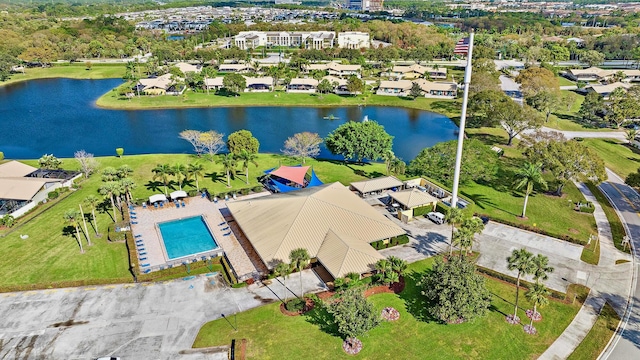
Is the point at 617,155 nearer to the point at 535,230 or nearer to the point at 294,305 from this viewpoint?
the point at 535,230

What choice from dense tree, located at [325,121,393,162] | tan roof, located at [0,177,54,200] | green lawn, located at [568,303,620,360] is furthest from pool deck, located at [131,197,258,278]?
green lawn, located at [568,303,620,360]

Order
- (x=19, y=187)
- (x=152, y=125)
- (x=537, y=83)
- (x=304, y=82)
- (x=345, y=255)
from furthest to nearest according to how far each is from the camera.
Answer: (x=304, y=82), (x=537, y=83), (x=152, y=125), (x=19, y=187), (x=345, y=255)

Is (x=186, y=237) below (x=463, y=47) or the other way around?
below

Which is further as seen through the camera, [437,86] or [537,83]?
[437,86]

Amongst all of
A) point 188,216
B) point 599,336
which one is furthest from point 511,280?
point 188,216

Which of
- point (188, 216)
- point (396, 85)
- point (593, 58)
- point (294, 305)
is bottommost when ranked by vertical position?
point (294, 305)

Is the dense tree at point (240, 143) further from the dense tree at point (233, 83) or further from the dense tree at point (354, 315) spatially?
the dense tree at point (233, 83)

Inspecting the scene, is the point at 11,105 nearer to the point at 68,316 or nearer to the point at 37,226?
the point at 37,226
